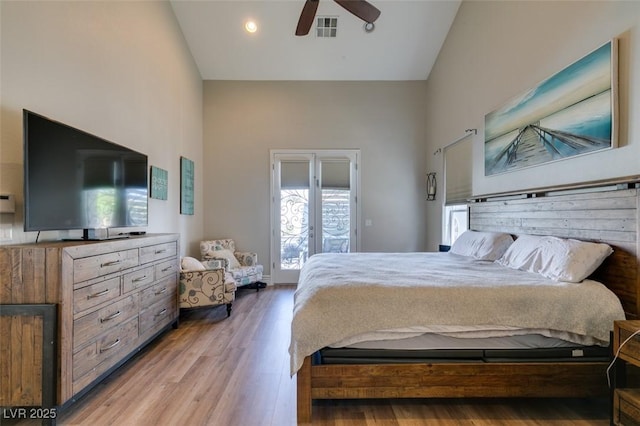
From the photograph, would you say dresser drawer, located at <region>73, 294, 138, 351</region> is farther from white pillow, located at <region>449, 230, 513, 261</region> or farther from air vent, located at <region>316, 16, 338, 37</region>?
air vent, located at <region>316, 16, 338, 37</region>

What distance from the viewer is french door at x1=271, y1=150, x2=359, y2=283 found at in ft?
17.2

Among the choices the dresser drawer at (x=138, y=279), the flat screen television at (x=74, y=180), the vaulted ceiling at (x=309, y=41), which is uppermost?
the vaulted ceiling at (x=309, y=41)

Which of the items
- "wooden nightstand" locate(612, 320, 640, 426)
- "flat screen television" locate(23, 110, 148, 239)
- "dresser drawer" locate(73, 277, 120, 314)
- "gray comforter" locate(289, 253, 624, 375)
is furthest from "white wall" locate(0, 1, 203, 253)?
"wooden nightstand" locate(612, 320, 640, 426)

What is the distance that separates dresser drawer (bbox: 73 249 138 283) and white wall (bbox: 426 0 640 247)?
3.51 m

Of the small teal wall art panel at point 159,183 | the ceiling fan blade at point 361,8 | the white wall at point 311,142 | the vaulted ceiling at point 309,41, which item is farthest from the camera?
the white wall at point 311,142

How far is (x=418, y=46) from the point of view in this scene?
4.64 m

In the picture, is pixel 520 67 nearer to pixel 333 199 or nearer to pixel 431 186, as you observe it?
pixel 431 186

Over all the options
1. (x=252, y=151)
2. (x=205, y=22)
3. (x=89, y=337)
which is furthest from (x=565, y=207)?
(x=205, y=22)

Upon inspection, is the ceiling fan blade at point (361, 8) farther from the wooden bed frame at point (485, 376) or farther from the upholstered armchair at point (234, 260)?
the upholstered armchair at point (234, 260)

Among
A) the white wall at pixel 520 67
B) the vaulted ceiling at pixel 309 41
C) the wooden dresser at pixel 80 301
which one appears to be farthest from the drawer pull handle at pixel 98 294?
the vaulted ceiling at pixel 309 41

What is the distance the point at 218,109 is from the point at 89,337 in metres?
4.26

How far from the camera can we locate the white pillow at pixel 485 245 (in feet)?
9.33

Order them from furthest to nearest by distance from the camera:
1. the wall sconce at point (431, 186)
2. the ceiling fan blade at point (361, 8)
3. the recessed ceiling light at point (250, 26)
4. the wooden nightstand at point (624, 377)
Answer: the wall sconce at point (431, 186), the recessed ceiling light at point (250, 26), the ceiling fan blade at point (361, 8), the wooden nightstand at point (624, 377)

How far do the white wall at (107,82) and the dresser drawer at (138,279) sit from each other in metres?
0.58
